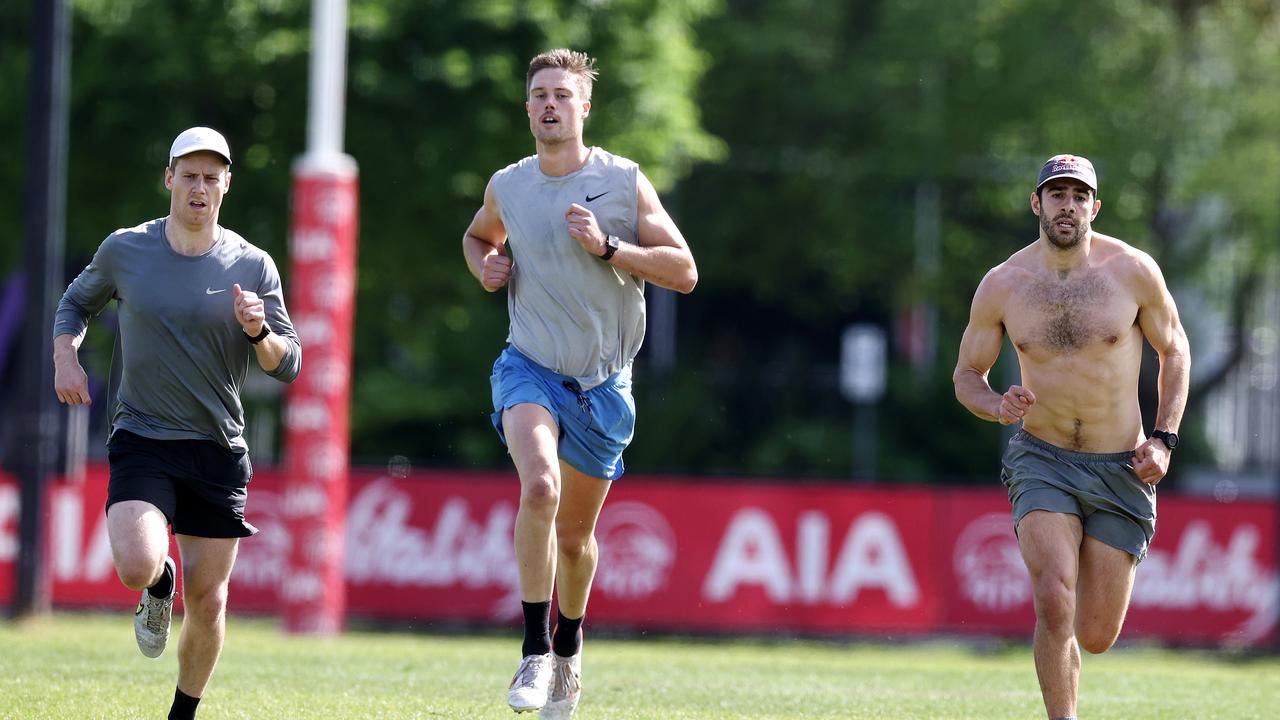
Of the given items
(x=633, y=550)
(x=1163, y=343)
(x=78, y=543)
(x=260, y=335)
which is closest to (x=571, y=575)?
(x=260, y=335)

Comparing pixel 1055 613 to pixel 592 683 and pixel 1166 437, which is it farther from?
pixel 592 683

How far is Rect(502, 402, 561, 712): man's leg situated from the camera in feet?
25.3

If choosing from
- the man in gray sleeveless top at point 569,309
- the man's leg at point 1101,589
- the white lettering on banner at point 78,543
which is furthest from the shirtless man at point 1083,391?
the white lettering on banner at point 78,543

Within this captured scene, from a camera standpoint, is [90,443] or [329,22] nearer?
[329,22]

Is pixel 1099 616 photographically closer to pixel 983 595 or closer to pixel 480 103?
pixel 983 595

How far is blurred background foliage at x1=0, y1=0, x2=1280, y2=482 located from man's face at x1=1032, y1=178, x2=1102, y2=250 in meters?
14.7

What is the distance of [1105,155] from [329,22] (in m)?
13.6

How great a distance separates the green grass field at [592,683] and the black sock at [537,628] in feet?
3.68

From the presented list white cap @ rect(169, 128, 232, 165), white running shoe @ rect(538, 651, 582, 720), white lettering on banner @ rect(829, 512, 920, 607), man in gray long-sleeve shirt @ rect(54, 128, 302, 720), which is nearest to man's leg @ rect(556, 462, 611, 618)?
white running shoe @ rect(538, 651, 582, 720)

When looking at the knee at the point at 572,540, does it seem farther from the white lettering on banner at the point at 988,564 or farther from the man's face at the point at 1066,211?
the white lettering on banner at the point at 988,564

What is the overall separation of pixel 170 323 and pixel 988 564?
39.8ft

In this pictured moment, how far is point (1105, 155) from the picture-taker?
1054 inches

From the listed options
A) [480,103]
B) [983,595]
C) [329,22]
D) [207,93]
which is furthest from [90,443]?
[983,595]

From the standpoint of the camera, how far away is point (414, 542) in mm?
18109
